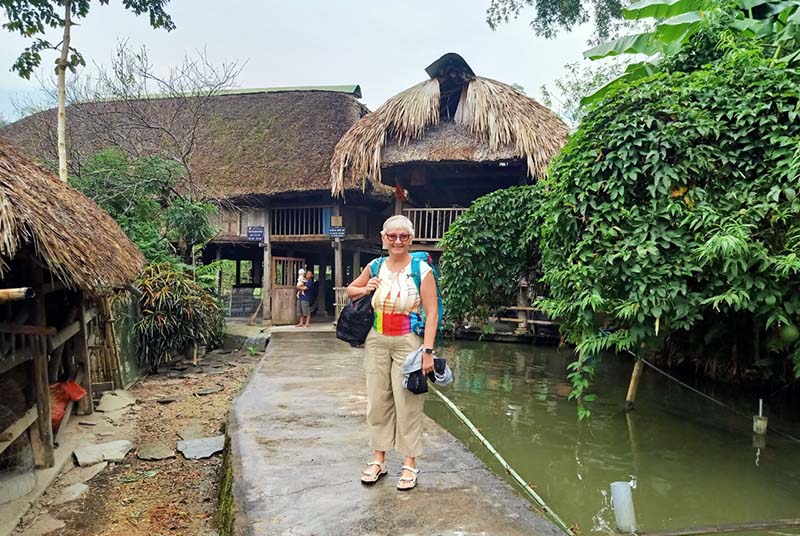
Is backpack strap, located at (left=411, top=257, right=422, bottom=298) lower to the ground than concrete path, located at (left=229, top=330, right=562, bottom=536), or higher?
higher

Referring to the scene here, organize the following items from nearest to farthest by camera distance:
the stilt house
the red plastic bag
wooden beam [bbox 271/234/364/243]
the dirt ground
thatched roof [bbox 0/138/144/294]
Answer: thatched roof [bbox 0/138/144/294] < the dirt ground < the red plastic bag < the stilt house < wooden beam [bbox 271/234/364/243]

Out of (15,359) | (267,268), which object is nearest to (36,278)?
(15,359)

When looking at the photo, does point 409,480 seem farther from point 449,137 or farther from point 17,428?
point 449,137

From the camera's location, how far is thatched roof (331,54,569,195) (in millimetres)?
10070

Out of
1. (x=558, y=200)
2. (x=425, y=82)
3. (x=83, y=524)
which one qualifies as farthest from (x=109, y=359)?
(x=425, y=82)

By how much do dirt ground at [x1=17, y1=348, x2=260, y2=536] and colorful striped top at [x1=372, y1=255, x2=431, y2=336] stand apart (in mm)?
2015

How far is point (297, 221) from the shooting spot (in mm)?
13500

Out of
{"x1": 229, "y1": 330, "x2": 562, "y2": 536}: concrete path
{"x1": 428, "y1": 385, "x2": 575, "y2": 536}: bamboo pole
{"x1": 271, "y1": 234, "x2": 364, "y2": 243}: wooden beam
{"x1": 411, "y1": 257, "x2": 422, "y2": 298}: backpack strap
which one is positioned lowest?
{"x1": 428, "y1": 385, "x2": 575, "y2": 536}: bamboo pole

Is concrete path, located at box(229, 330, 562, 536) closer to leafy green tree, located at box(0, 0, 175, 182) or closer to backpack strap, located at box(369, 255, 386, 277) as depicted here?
backpack strap, located at box(369, 255, 386, 277)

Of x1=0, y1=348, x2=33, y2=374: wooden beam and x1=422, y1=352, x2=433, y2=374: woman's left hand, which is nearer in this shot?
x1=422, y1=352, x2=433, y2=374: woman's left hand

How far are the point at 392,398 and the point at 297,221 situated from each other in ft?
36.3

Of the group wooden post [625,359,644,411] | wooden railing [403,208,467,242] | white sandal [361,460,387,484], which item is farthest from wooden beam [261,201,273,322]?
white sandal [361,460,387,484]

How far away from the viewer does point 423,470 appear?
3221 mm

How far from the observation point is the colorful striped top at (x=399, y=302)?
2.84m
